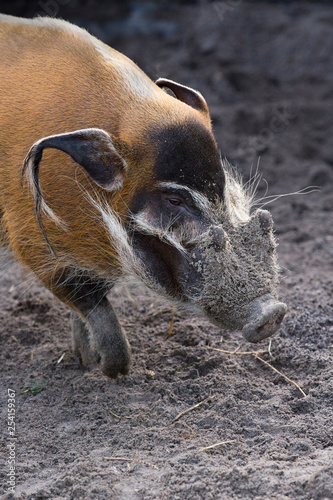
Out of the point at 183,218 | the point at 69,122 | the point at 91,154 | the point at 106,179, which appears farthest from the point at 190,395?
the point at 69,122

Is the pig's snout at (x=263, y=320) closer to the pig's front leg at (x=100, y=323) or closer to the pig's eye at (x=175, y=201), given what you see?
the pig's eye at (x=175, y=201)

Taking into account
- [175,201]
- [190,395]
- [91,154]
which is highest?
[91,154]

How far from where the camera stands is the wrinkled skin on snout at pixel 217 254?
9.35 ft

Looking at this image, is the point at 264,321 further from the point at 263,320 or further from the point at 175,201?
the point at 175,201

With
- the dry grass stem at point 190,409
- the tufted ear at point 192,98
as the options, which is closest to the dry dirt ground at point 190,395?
the dry grass stem at point 190,409

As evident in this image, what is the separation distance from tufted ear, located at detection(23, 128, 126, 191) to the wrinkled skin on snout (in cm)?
19

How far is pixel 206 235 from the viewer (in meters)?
2.87

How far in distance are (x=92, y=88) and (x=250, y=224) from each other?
100 cm

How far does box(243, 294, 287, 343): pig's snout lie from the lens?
109 inches

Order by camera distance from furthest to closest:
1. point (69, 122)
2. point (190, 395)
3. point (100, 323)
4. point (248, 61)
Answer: point (248, 61) < point (100, 323) < point (190, 395) < point (69, 122)

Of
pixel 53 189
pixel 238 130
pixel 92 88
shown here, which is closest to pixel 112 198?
pixel 53 189

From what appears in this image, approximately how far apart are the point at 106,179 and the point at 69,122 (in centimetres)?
35

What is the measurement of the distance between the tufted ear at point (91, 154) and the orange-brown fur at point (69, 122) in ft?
0.20

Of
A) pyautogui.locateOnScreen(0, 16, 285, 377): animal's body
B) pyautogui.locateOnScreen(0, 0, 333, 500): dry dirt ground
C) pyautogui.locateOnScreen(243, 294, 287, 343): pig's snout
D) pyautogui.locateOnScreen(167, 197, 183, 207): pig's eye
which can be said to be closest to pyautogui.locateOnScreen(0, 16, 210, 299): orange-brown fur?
pyautogui.locateOnScreen(0, 16, 285, 377): animal's body
